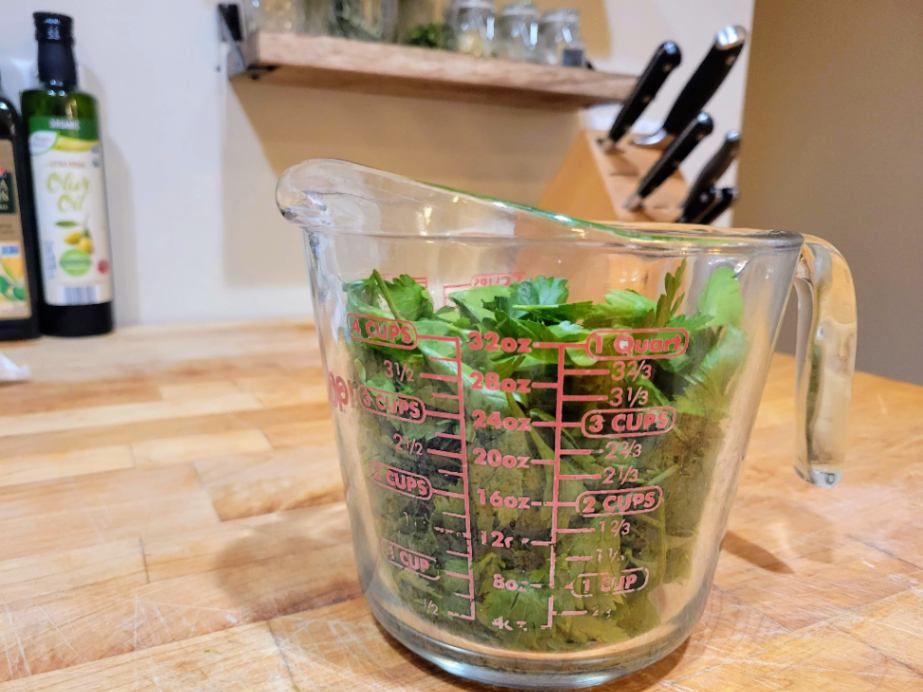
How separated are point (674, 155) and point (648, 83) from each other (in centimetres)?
12

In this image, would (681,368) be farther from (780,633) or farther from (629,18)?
(629,18)

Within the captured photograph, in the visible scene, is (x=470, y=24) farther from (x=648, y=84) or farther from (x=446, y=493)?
(x=446, y=493)

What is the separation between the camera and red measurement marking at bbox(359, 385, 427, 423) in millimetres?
300

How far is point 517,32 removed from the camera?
104 centimetres

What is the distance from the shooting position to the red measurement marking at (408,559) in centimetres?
31

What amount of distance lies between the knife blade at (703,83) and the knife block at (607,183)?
3 centimetres

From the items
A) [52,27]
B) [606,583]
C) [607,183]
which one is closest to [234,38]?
[52,27]

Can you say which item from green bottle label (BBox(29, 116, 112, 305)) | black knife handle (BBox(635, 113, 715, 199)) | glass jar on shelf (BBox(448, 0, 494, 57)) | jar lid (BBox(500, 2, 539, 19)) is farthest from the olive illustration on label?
black knife handle (BBox(635, 113, 715, 199))

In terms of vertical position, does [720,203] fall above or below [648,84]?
below

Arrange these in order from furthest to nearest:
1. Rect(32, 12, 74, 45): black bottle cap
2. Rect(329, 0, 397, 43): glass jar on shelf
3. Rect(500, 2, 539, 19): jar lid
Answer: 1. Rect(500, 2, 539, 19): jar lid
2. Rect(329, 0, 397, 43): glass jar on shelf
3. Rect(32, 12, 74, 45): black bottle cap

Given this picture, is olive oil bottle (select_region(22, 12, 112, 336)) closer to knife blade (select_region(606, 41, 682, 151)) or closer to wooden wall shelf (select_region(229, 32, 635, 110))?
wooden wall shelf (select_region(229, 32, 635, 110))

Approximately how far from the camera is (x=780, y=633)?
356mm

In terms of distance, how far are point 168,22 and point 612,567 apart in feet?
3.17

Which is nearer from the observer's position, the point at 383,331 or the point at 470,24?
the point at 383,331
